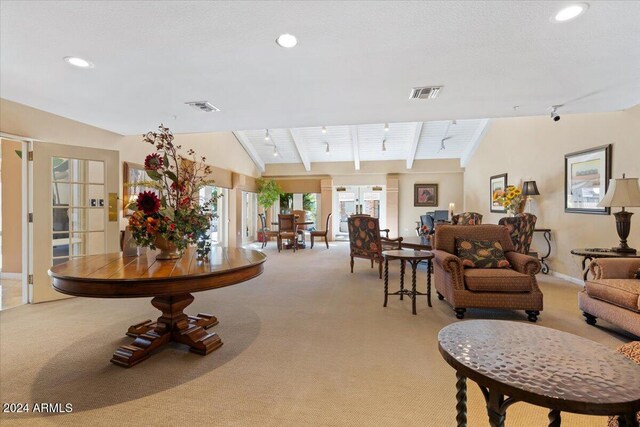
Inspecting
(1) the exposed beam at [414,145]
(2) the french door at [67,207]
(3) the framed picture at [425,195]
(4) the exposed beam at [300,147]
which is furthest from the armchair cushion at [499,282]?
(3) the framed picture at [425,195]

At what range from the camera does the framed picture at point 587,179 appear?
13.4ft

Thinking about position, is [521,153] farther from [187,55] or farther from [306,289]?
[187,55]

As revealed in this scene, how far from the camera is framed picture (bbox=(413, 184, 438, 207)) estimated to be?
9797 mm

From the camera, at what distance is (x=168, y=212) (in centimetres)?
226

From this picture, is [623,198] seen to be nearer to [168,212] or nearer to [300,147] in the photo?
[168,212]

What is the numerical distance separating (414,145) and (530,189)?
11.5 ft

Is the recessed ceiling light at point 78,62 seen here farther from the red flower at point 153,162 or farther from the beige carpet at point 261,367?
the beige carpet at point 261,367

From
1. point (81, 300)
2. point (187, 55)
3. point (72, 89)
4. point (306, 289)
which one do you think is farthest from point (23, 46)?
point (306, 289)

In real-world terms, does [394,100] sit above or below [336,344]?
above

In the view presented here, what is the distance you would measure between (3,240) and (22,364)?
4.16 metres

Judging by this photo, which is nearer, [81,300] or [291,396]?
[291,396]

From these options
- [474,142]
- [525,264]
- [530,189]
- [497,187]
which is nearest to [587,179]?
[530,189]

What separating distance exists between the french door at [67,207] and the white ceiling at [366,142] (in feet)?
15.0

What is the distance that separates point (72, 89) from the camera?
304 centimetres
